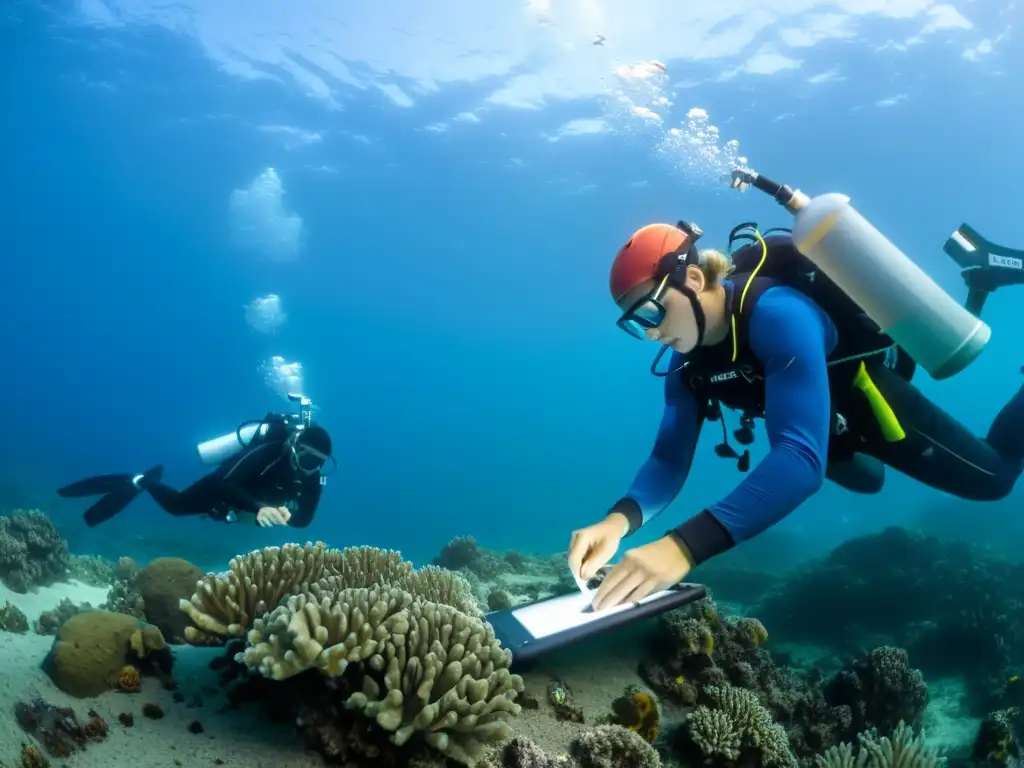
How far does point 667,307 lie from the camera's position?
3.49 metres

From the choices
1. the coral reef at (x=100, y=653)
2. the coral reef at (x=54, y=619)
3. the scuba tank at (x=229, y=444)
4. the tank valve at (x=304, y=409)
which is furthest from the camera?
the scuba tank at (x=229, y=444)

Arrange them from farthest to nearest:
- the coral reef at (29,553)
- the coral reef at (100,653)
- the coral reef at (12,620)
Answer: the coral reef at (29,553), the coral reef at (12,620), the coral reef at (100,653)

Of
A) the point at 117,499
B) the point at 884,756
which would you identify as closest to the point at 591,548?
the point at 884,756

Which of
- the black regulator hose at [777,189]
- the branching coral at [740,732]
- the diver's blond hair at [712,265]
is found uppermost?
the black regulator hose at [777,189]

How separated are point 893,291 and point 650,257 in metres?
1.60

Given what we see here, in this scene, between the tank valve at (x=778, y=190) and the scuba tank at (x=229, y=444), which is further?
the scuba tank at (x=229, y=444)

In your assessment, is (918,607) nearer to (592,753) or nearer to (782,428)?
(592,753)

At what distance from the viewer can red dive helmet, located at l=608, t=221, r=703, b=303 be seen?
137 inches

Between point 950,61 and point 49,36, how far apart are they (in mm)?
45486

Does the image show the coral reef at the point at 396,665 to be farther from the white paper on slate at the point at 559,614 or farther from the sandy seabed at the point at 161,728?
the white paper on slate at the point at 559,614

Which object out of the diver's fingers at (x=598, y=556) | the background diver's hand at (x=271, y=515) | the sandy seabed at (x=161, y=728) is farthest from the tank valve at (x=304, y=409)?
the diver's fingers at (x=598, y=556)

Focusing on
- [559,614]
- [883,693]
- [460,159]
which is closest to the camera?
[559,614]

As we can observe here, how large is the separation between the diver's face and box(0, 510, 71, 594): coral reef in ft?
34.8

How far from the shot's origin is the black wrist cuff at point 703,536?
241 cm
